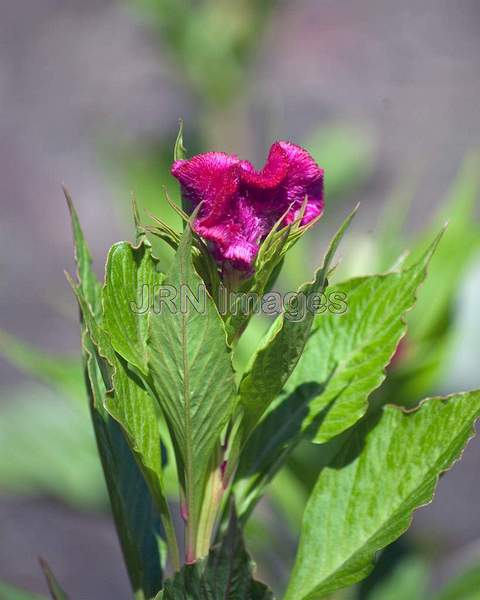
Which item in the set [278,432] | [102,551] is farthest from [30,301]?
[278,432]

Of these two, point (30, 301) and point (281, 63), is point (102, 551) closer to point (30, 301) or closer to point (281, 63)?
point (30, 301)

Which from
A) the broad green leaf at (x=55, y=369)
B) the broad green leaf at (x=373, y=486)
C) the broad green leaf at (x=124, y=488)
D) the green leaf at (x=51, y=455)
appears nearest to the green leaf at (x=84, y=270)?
the broad green leaf at (x=124, y=488)

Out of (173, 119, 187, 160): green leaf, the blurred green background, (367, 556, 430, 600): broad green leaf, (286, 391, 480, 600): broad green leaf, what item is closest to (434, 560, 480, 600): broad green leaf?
the blurred green background

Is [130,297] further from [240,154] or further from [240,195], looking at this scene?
[240,154]

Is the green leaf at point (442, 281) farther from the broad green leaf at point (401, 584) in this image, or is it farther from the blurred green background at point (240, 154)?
the broad green leaf at point (401, 584)

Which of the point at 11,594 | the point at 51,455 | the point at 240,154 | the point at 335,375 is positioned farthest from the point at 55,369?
the point at 240,154

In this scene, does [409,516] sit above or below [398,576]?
above
